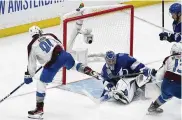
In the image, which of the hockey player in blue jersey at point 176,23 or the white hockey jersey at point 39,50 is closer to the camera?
the white hockey jersey at point 39,50

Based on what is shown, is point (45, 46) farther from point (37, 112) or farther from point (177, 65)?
point (177, 65)

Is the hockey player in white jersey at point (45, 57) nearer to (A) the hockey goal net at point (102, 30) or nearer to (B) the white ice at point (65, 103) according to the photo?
(B) the white ice at point (65, 103)

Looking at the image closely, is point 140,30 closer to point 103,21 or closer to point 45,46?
point 103,21

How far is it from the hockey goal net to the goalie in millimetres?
478

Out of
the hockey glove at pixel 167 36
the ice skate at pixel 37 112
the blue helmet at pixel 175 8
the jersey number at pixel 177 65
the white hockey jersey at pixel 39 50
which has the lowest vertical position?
the ice skate at pixel 37 112

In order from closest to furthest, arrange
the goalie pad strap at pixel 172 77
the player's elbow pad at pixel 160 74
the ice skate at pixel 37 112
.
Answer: the goalie pad strap at pixel 172 77 < the player's elbow pad at pixel 160 74 < the ice skate at pixel 37 112

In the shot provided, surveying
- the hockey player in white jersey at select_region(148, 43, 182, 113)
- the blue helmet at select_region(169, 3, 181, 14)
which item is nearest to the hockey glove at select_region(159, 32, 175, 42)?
the blue helmet at select_region(169, 3, 181, 14)

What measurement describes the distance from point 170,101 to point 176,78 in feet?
2.14

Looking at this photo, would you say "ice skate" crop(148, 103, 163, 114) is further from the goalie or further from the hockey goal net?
the hockey goal net

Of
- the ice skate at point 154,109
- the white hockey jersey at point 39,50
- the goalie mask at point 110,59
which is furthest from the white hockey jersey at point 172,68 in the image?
the white hockey jersey at point 39,50

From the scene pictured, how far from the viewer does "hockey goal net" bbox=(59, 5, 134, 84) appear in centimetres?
649

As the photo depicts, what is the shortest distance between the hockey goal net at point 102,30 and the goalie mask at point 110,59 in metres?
0.52

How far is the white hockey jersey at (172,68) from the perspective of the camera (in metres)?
5.55

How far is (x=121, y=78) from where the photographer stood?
6133 millimetres
